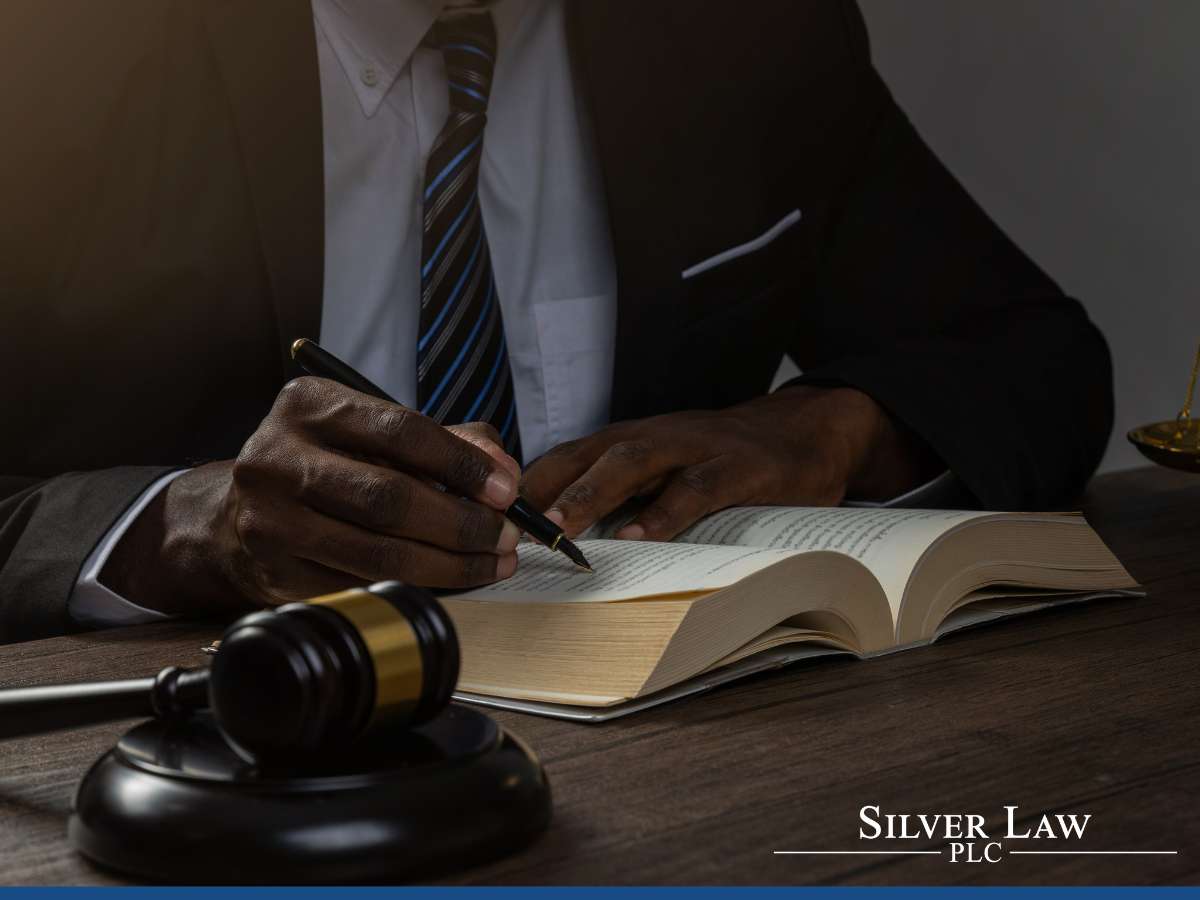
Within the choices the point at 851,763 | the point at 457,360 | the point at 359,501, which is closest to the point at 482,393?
the point at 457,360

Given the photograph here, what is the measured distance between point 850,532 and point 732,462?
24 centimetres

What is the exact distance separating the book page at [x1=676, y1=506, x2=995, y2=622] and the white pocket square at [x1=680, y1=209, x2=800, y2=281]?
2.00ft

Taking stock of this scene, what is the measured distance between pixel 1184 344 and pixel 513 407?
2003mm

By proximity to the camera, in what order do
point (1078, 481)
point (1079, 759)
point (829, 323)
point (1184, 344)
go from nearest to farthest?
point (1079, 759)
point (1078, 481)
point (829, 323)
point (1184, 344)

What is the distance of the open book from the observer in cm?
80

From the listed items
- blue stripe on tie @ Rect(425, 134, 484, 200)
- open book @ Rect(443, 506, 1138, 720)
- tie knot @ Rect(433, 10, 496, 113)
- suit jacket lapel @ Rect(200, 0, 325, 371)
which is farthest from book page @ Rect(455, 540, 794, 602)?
tie knot @ Rect(433, 10, 496, 113)

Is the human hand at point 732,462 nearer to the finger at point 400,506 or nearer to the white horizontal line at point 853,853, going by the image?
the finger at point 400,506

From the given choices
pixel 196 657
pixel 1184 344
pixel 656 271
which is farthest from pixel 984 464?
pixel 1184 344

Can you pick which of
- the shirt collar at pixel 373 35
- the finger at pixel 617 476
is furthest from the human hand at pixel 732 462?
the shirt collar at pixel 373 35

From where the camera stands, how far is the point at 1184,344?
304 cm

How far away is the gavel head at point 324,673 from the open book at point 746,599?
0.24 metres

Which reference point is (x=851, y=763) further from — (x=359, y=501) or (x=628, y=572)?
(x=359, y=501)

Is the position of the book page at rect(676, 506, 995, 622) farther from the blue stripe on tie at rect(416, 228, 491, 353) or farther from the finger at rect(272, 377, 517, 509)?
the blue stripe on tie at rect(416, 228, 491, 353)

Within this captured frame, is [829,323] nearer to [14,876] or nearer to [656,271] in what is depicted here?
[656,271]
